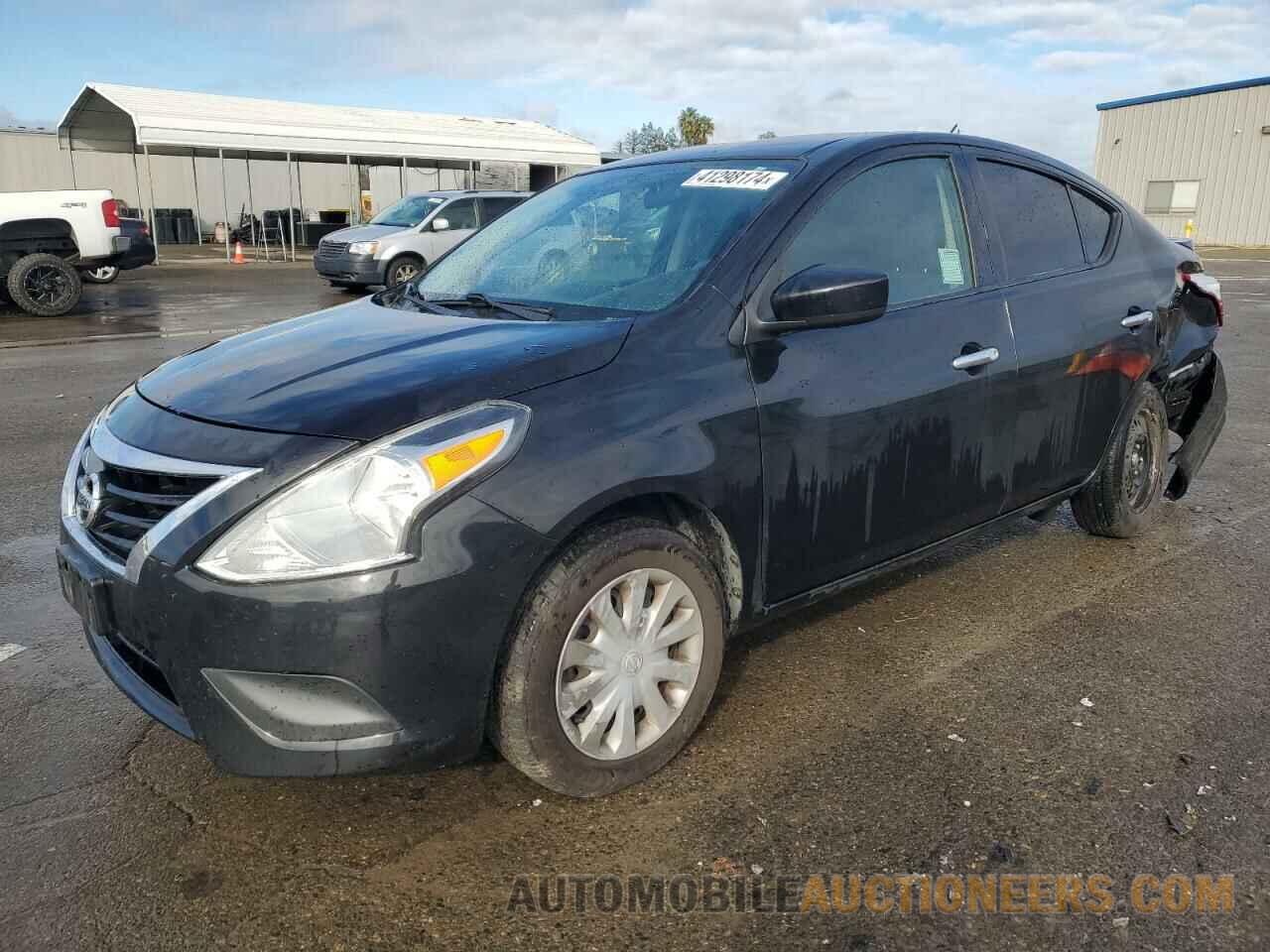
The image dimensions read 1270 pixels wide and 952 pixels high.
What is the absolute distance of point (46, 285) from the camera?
13.6 metres

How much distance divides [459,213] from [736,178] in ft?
49.5

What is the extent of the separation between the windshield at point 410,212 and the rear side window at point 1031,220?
14.5 metres

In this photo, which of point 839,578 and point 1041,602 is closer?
point 839,578

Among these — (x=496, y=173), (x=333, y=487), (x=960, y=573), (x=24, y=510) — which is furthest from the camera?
(x=496, y=173)

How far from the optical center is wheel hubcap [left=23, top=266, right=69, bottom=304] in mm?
13453

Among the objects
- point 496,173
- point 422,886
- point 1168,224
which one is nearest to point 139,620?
point 422,886

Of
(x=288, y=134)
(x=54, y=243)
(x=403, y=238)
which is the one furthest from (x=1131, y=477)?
(x=288, y=134)

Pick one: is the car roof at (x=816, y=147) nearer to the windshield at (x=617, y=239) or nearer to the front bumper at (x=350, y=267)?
the windshield at (x=617, y=239)

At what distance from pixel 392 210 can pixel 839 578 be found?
16.4 metres

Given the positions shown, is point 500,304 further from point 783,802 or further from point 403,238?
point 403,238

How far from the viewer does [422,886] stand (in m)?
2.32

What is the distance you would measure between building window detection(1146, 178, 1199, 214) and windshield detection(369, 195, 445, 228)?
33528 millimetres

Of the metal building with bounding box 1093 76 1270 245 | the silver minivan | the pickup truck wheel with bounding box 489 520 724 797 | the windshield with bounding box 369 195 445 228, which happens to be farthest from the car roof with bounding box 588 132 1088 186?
the metal building with bounding box 1093 76 1270 245

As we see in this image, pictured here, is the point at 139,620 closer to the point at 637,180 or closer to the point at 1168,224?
the point at 637,180
